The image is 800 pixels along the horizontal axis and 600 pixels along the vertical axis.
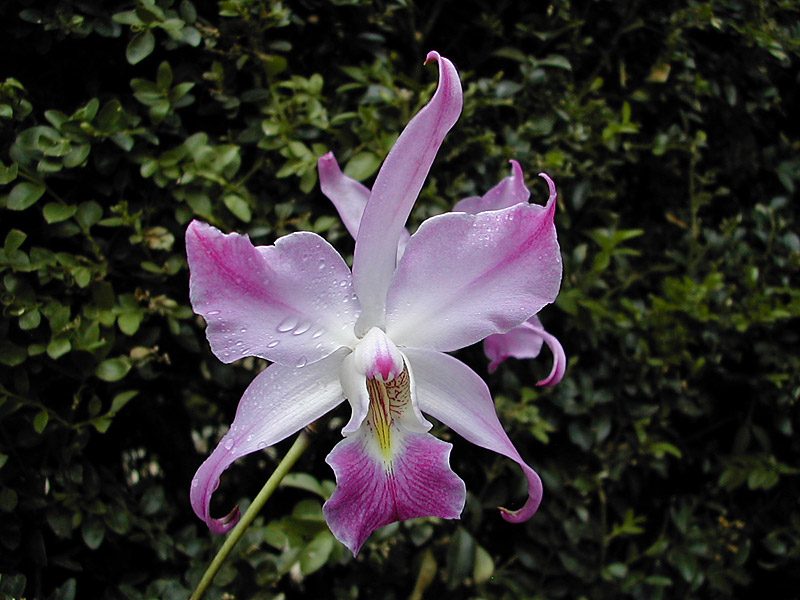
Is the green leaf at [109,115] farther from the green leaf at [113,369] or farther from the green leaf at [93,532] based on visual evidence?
the green leaf at [93,532]

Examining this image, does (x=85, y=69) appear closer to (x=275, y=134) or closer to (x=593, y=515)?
(x=275, y=134)

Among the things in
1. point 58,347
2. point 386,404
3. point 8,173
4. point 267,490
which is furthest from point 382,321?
point 8,173

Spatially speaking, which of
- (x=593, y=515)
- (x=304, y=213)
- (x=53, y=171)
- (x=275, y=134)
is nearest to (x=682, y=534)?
(x=593, y=515)

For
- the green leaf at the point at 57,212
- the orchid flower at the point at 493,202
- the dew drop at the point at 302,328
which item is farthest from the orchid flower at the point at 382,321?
the green leaf at the point at 57,212

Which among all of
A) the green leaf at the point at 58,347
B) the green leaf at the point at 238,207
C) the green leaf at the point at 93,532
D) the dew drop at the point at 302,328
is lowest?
the green leaf at the point at 93,532

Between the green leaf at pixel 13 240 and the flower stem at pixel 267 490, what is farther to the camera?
the green leaf at pixel 13 240
